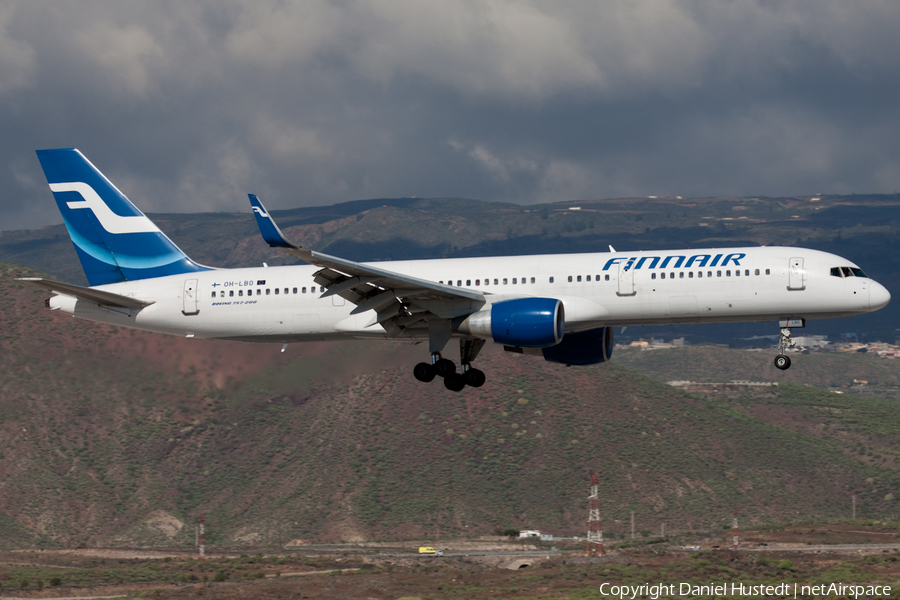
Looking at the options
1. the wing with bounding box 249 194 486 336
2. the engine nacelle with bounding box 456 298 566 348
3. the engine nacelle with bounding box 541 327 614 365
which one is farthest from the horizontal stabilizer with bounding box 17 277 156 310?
the engine nacelle with bounding box 541 327 614 365

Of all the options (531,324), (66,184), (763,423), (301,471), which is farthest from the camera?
(763,423)

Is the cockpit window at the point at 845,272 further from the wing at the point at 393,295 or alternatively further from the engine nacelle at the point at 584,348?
the wing at the point at 393,295

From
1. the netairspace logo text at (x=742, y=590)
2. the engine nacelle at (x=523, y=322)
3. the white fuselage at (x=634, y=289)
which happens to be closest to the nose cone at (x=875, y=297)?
the white fuselage at (x=634, y=289)

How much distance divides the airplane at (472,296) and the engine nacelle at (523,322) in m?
0.05

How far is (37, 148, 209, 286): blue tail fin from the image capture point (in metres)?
52.1

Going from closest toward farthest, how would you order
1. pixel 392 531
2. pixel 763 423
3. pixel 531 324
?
pixel 531 324 < pixel 392 531 < pixel 763 423

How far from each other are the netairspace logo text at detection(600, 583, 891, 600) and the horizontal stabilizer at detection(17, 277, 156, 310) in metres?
26.7

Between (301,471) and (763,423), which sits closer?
(301,471)

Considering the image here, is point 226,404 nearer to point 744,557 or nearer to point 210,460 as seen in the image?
point 210,460

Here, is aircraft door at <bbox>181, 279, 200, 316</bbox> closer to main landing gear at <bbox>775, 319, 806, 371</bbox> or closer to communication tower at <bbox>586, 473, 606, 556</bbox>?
Answer: main landing gear at <bbox>775, 319, 806, 371</bbox>

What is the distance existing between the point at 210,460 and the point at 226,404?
2637cm

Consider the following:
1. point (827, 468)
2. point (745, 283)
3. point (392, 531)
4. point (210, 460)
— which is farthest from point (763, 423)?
point (745, 283)

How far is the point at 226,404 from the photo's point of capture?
69688 millimetres

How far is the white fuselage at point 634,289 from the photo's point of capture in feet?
148
